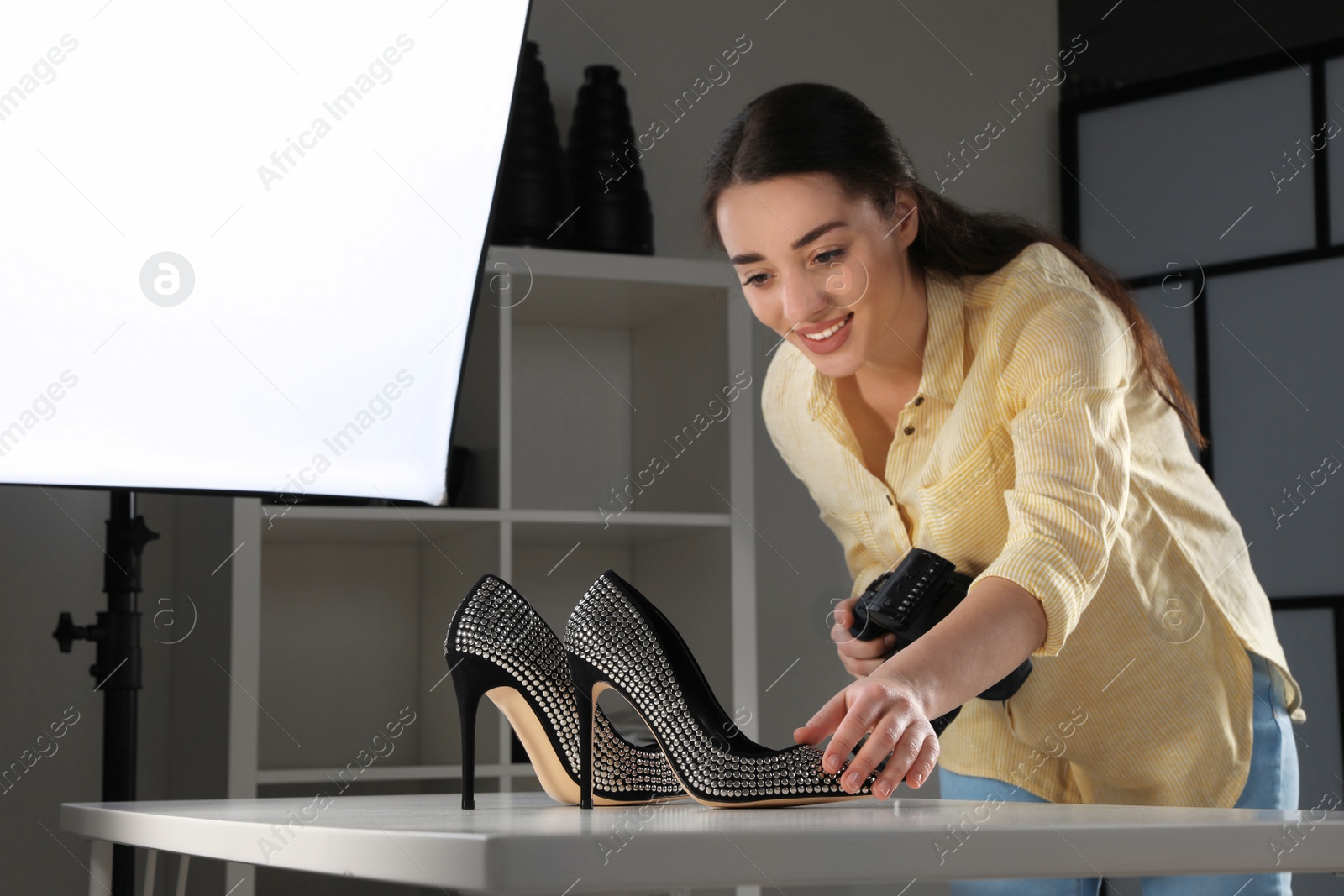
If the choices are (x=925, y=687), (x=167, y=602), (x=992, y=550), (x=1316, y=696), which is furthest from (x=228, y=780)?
(x=1316, y=696)

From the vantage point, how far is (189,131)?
4.33 ft

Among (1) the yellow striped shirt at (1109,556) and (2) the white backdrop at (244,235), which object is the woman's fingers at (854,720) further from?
(2) the white backdrop at (244,235)

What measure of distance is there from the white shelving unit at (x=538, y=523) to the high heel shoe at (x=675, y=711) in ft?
3.86

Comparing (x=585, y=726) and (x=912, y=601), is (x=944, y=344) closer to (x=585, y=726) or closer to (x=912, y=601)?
(x=912, y=601)

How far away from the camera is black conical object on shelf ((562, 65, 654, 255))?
236cm

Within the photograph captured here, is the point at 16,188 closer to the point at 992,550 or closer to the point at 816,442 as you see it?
the point at 816,442

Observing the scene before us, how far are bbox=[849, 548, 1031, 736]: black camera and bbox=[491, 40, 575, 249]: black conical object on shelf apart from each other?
51.6 inches

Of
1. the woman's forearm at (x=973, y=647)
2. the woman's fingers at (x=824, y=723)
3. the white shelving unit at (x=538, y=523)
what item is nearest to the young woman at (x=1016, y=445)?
the woman's forearm at (x=973, y=647)

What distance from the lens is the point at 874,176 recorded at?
133 cm

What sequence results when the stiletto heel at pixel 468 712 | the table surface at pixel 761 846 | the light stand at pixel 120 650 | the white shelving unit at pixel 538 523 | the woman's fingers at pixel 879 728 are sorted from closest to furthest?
the table surface at pixel 761 846
the woman's fingers at pixel 879 728
the stiletto heel at pixel 468 712
the light stand at pixel 120 650
the white shelving unit at pixel 538 523

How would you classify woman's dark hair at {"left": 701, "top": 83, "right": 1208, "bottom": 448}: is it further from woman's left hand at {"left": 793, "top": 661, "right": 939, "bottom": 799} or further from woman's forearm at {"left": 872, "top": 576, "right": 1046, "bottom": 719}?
woman's left hand at {"left": 793, "top": 661, "right": 939, "bottom": 799}

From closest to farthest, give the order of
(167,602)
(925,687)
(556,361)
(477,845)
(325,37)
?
(477,845) → (925,687) → (325,37) → (167,602) → (556,361)

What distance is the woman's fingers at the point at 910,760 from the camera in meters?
0.83

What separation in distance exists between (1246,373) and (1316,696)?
2.21ft
